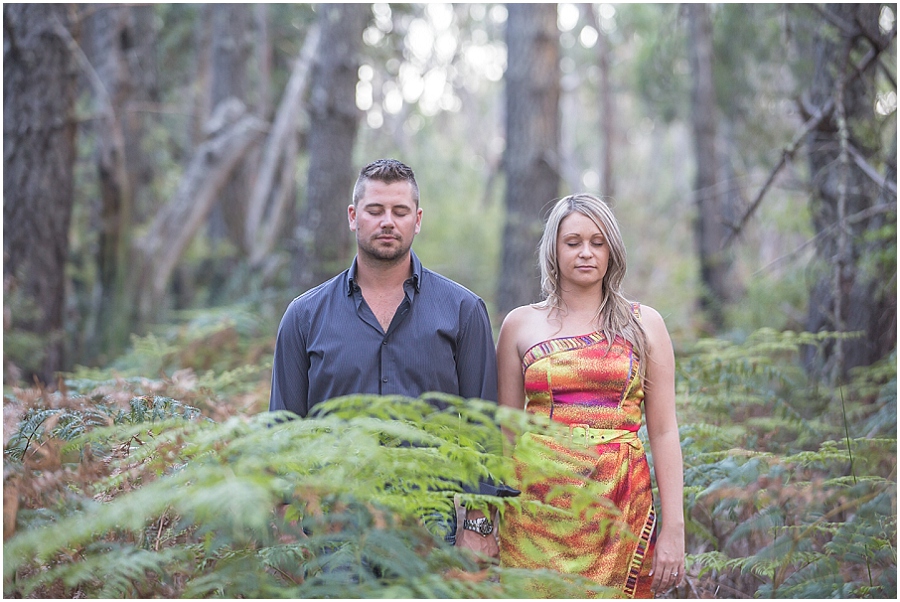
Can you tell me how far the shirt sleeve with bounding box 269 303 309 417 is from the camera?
3508 mm

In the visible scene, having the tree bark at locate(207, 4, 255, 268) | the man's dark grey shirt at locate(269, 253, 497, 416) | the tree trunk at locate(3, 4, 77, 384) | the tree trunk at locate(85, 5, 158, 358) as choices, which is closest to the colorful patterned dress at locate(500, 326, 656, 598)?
the man's dark grey shirt at locate(269, 253, 497, 416)

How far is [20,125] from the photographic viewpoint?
7.41 m

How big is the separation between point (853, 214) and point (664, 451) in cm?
512

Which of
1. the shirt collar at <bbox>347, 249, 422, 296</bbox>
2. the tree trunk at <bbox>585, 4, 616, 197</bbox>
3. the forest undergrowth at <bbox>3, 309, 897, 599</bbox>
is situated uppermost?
the tree trunk at <bbox>585, 4, 616, 197</bbox>

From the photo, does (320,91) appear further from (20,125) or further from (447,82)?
(447,82)

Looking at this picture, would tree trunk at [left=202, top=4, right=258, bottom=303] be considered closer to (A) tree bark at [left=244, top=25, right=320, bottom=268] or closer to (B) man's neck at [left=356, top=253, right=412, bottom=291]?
(A) tree bark at [left=244, top=25, right=320, bottom=268]

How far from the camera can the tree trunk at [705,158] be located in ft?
50.4

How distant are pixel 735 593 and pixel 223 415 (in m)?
2.68

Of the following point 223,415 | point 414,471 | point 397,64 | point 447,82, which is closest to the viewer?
point 414,471

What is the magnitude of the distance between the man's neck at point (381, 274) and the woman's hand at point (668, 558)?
4.98ft

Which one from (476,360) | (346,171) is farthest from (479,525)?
(346,171)

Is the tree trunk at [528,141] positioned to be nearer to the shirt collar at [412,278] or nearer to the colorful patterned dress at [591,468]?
the shirt collar at [412,278]

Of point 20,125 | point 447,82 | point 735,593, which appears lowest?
point 735,593

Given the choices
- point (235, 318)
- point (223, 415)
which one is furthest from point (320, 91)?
point (223, 415)
